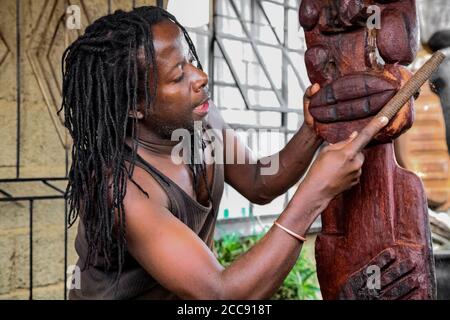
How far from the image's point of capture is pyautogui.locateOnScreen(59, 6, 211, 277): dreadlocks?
1.18m

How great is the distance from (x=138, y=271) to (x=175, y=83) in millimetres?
404

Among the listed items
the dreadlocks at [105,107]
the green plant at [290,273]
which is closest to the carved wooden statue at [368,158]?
the dreadlocks at [105,107]

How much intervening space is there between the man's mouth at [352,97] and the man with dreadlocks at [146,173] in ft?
0.14

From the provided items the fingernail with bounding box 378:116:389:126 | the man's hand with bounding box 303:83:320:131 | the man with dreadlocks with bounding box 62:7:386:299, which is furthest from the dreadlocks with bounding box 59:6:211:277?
the fingernail with bounding box 378:116:389:126

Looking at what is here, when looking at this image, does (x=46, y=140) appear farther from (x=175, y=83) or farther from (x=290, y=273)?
(x=290, y=273)

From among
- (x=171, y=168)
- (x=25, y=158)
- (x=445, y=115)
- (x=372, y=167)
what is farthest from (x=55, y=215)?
(x=372, y=167)

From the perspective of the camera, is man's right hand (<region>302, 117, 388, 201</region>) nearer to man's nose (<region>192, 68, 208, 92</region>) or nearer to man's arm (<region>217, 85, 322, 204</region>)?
man's arm (<region>217, 85, 322, 204</region>)

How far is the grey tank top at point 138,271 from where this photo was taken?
1226mm

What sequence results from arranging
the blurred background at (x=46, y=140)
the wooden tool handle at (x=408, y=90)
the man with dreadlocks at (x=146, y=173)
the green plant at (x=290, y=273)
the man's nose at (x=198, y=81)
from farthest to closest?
the green plant at (x=290, y=273)
the blurred background at (x=46, y=140)
the man's nose at (x=198, y=81)
the man with dreadlocks at (x=146, y=173)
the wooden tool handle at (x=408, y=90)

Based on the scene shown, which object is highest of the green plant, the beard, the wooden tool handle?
the wooden tool handle

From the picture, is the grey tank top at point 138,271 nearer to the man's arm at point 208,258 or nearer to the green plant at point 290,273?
the man's arm at point 208,258

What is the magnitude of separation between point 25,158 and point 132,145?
1276 mm

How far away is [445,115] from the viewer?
1.93m

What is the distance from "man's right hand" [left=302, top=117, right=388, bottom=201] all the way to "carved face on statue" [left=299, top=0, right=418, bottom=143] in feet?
0.12
